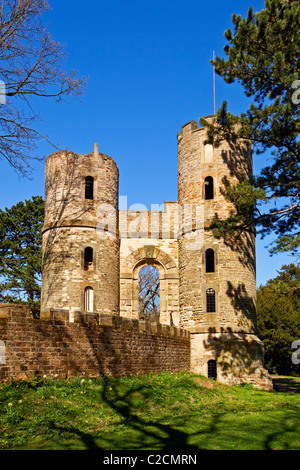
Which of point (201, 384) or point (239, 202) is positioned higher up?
point (239, 202)

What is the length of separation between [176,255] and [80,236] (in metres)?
4.72

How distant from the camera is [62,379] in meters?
10.7

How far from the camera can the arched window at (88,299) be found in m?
20.2

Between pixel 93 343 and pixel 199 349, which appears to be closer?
pixel 93 343

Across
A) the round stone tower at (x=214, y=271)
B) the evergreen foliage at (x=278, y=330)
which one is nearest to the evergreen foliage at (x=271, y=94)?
the round stone tower at (x=214, y=271)

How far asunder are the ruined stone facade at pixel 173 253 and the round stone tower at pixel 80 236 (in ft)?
0.14

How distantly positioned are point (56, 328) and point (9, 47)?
6881mm

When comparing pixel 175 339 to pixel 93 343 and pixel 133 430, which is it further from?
pixel 133 430

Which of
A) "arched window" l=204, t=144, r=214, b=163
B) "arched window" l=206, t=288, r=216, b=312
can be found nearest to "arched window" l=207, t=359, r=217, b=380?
"arched window" l=206, t=288, r=216, b=312

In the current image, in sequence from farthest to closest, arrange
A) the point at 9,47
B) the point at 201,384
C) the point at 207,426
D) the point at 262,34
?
the point at 201,384 < the point at 262,34 < the point at 9,47 < the point at 207,426

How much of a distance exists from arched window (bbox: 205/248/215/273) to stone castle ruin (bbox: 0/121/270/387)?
4cm

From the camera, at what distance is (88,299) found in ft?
67.1

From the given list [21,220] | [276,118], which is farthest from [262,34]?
[21,220]
